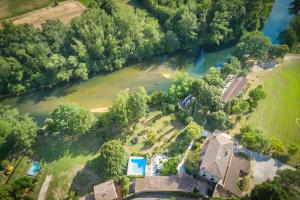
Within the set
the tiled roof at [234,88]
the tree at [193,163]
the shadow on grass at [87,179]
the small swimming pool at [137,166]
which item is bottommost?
the shadow on grass at [87,179]

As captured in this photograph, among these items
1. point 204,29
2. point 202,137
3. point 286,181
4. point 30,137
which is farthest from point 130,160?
point 204,29

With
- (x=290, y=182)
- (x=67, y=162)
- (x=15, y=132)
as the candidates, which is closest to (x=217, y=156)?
(x=290, y=182)

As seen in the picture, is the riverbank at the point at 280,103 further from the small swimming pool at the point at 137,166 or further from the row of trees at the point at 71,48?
the row of trees at the point at 71,48

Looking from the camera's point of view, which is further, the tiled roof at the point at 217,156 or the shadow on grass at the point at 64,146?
the shadow on grass at the point at 64,146

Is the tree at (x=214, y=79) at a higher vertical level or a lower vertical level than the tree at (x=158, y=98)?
higher

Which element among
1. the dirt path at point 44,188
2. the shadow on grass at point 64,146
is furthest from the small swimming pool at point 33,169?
the dirt path at point 44,188

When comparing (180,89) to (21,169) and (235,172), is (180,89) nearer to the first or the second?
A: (235,172)

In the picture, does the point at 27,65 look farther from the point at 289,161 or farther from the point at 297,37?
the point at 297,37
